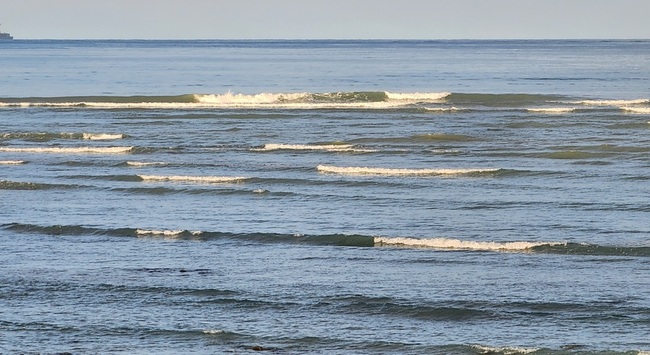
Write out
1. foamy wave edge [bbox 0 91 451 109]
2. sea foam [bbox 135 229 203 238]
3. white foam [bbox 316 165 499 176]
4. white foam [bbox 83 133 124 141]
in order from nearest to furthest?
sea foam [bbox 135 229 203 238] → white foam [bbox 316 165 499 176] → white foam [bbox 83 133 124 141] → foamy wave edge [bbox 0 91 451 109]

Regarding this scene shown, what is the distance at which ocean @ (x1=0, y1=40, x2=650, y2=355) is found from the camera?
12.0m

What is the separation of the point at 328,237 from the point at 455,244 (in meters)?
1.81

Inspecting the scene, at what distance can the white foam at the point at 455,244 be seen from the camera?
15859 mm

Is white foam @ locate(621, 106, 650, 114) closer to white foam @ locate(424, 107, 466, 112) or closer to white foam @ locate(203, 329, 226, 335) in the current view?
white foam @ locate(424, 107, 466, 112)

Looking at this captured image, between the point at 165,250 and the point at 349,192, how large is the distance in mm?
5787

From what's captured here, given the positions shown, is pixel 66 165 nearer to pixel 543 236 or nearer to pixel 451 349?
pixel 543 236

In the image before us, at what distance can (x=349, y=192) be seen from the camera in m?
21.2

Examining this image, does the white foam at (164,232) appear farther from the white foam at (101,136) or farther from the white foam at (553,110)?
the white foam at (553,110)

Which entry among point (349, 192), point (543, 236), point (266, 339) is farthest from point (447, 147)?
point (266, 339)

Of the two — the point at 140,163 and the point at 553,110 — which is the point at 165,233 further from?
the point at 553,110

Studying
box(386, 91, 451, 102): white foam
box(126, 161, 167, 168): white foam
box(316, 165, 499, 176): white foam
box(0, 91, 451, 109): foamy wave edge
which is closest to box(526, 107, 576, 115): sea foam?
box(0, 91, 451, 109): foamy wave edge

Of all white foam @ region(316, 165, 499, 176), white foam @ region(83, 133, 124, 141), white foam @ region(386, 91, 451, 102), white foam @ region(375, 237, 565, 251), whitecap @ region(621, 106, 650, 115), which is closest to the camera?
white foam @ region(375, 237, 565, 251)

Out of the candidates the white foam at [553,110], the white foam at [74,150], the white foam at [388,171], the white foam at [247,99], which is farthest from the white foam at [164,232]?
the white foam at [247,99]

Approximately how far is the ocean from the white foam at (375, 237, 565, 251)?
33 mm
